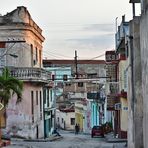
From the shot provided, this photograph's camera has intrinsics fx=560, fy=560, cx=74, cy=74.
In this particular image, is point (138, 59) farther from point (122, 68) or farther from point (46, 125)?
point (46, 125)

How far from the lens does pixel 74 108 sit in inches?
2810

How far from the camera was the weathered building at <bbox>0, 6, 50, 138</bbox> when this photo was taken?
127ft

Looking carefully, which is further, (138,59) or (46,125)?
(46,125)

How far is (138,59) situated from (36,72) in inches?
990

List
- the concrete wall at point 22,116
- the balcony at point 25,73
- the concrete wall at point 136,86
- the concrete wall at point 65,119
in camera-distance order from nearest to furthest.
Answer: the concrete wall at point 136,86
the concrete wall at point 22,116
the balcony at point 25,73
the concrete wall at point 65,119

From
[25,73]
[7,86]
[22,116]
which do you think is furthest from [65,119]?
[7,86]

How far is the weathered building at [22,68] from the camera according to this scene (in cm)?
3884

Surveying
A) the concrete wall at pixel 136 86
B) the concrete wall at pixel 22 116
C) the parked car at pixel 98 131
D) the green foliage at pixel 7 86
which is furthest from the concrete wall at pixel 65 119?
the concrete wall at pixel 136 86

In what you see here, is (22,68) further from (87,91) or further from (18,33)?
(87,91)

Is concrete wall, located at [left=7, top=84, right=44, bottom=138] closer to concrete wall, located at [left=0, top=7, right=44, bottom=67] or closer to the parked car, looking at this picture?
concrete wall, located at [left=0, top=7, right=44, bottom=67]

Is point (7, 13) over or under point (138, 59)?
over

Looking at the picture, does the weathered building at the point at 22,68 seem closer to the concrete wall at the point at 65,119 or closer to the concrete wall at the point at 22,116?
the concrete wall at the point at 22,116

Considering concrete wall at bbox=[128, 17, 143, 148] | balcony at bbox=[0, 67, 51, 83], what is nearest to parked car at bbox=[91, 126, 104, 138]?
balcony at bbox=[0, 67, 51, 83]

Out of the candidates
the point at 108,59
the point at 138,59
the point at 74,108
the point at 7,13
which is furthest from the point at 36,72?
the point at 74,108
